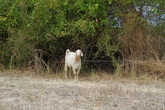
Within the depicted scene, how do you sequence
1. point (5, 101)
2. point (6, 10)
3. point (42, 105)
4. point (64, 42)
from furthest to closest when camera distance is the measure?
1. point (64, 42)
2. point (6, 10)
3. point (5, 101)
4. point (42, 105)

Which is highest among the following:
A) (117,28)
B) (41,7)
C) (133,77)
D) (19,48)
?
(41,7)

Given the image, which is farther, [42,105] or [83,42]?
[83,42]

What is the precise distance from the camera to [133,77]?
32.6 feet

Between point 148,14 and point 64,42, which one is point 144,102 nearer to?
point 148,14

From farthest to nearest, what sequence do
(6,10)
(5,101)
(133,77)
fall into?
(6,10) → (133,77) → (5,101)

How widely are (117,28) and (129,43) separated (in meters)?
0.83

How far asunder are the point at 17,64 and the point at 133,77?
5.90 meters

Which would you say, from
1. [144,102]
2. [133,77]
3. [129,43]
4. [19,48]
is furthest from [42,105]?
[19,48]

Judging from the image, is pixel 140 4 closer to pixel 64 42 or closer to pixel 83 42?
pixel 83 42

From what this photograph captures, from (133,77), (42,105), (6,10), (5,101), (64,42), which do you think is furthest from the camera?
(64,42)

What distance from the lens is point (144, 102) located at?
14.7ft

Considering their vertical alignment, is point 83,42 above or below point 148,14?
below

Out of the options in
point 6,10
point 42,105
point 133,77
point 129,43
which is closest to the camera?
point 42,105

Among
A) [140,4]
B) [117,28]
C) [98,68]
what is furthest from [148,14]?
[98,68]
